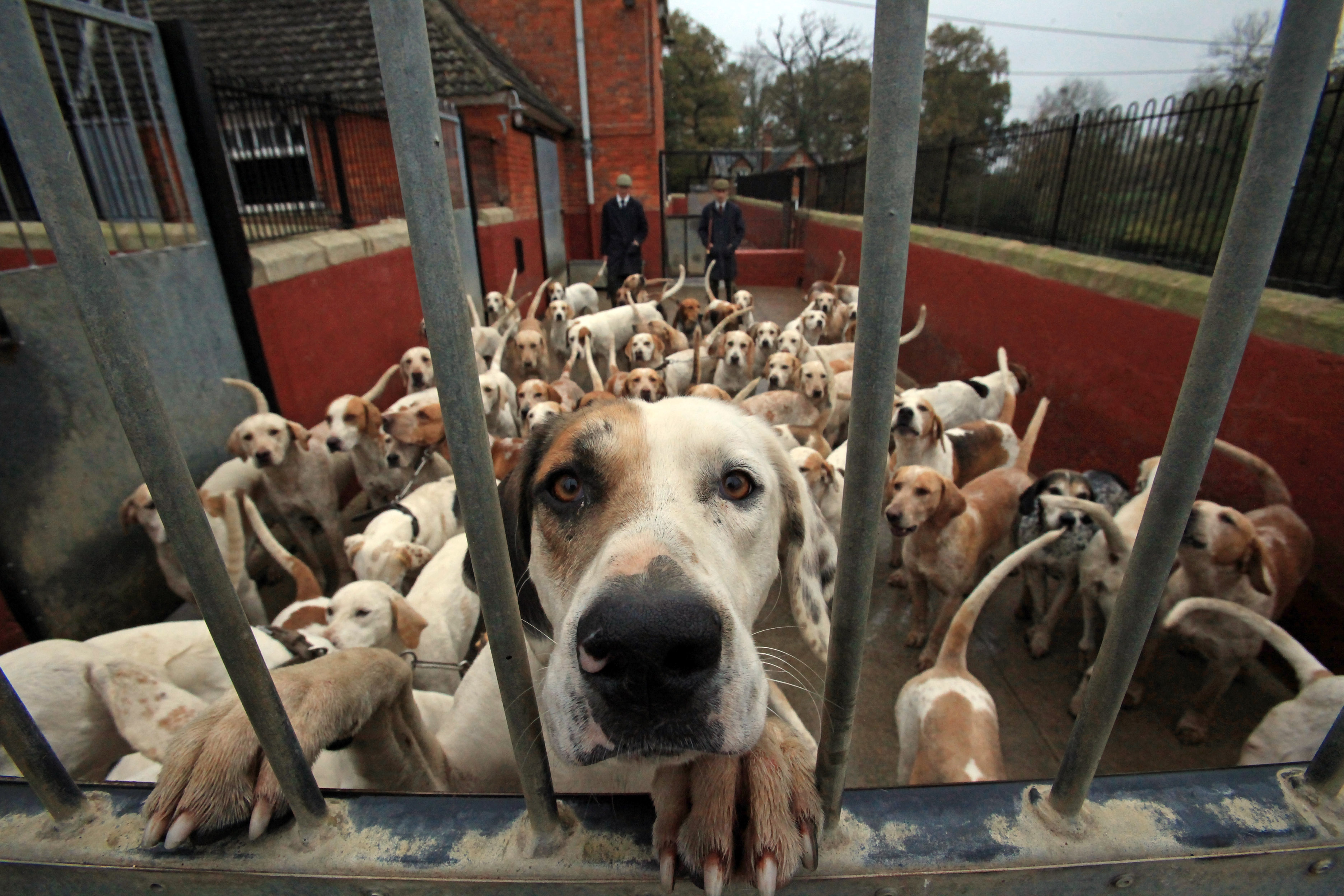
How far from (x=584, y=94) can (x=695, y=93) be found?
25.2 metres

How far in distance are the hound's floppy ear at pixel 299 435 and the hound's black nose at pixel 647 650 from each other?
443 centimetres

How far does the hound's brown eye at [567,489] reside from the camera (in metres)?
1.66

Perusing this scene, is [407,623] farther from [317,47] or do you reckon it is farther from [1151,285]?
[317,47]

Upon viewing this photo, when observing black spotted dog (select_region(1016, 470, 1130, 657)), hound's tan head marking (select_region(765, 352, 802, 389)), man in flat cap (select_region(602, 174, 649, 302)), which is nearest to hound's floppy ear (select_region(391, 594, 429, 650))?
black spotted dog (select_region(1016, 470, 1130, 657))

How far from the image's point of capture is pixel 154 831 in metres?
0.97

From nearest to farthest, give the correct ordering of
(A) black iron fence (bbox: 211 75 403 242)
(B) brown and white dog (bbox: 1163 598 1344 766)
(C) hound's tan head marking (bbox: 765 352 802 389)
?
(B) brown and white dog (bbox: 1163 598 1344 766)
(A) black iron fence (bbox: 211 75 403 242)
(C) hound's tan head marking (bbox: 765 352 802 389)

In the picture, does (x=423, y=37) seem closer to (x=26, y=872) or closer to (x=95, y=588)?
(x=26, y=872)

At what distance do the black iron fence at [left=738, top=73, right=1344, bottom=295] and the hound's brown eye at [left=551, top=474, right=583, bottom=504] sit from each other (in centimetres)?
271

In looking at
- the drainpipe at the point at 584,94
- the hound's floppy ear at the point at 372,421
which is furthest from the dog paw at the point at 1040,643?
the drainpipe at the point at 584,94

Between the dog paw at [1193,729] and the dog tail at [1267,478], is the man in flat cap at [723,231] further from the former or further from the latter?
the dog paw at [1193,729]

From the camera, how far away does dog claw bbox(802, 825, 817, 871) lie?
914 millimetres

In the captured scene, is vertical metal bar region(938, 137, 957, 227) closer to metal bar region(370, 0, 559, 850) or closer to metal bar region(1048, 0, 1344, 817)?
metal bar region(1048, 0, 1344, 817)

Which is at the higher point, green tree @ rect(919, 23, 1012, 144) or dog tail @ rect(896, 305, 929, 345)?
green tree @ rect(919, 23, 1012, 144)

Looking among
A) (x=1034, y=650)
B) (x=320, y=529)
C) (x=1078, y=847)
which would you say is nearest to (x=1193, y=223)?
(x=1034, y=650)
